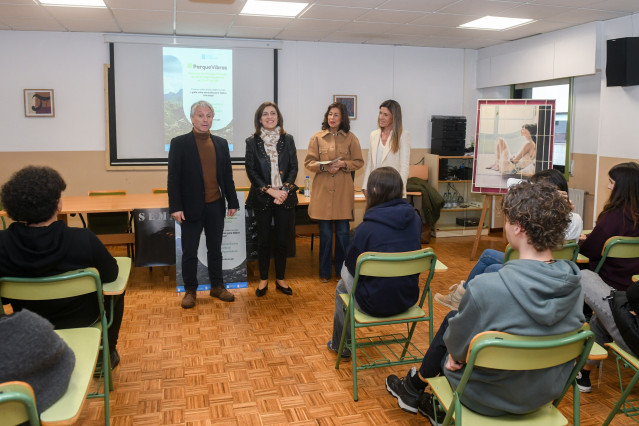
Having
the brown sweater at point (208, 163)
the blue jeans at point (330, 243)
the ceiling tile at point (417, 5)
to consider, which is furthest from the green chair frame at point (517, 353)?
the ceiling tile at point (417, 5)

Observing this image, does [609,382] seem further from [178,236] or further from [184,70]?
[184,70]

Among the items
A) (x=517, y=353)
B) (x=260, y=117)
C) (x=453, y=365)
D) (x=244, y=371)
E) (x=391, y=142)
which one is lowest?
(x=244, y=371)

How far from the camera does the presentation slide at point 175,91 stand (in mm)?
6445

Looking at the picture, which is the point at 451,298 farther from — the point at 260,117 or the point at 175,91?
the point at 175,91

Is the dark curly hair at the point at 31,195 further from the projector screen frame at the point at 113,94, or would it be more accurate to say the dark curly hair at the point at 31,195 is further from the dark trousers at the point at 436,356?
the projector screen frame at the point at 113,94

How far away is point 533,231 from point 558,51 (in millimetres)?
5010

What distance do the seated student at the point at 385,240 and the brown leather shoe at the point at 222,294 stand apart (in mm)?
1600

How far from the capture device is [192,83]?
6.60m

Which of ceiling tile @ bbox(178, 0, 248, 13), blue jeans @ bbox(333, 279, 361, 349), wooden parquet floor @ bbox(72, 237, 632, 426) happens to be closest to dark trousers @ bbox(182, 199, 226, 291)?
wooden parquet floor @ bbox(72, 237, 632, 426)

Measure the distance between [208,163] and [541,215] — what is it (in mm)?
2812

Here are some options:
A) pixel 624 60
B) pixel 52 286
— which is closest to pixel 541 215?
pixel 52 286

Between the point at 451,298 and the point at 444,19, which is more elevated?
the point at 444,19

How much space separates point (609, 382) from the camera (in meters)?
2.99

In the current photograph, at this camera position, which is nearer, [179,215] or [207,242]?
[179,215]
